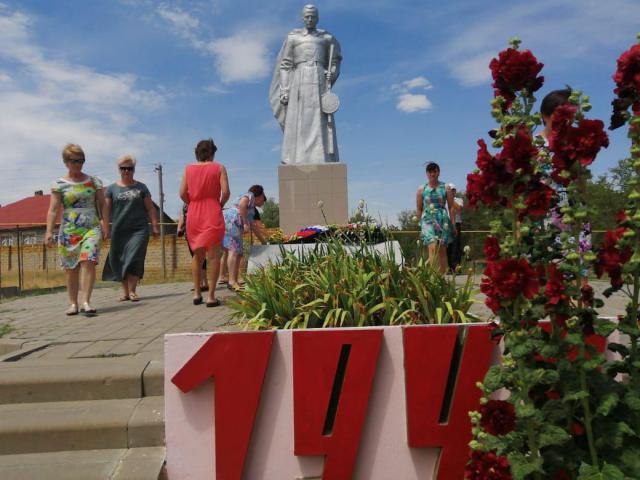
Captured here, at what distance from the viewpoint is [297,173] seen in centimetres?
1083

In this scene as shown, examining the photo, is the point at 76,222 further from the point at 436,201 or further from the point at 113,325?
the point at 436,201

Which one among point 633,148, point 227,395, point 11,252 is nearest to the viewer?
point 633,148

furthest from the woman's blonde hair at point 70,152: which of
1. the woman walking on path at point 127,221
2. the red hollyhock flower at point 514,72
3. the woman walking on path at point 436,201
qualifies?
the red hollyhock flower at point 514,72

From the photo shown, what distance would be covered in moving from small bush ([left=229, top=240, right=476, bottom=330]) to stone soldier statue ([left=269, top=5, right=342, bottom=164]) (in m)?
8.31

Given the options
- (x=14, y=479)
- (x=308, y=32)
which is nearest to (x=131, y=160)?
(x=14, y=479)

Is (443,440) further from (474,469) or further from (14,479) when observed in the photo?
(14,479)

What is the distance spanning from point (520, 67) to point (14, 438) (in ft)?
9.48

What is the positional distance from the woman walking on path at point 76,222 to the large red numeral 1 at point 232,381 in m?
3.54

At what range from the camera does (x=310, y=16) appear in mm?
11289

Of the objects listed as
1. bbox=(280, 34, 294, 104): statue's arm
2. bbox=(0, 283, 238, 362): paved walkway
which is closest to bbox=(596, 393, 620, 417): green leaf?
bbox=(0, 283, 238, 362): paved walkway

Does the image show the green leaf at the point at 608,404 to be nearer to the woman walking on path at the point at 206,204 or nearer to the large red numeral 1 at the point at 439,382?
the large red numeral 1 at the point at 439,382

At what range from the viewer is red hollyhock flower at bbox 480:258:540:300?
5.69ft

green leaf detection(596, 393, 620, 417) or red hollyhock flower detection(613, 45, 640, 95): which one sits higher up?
red hollyhock flower detection(613, 45, 640, 95)

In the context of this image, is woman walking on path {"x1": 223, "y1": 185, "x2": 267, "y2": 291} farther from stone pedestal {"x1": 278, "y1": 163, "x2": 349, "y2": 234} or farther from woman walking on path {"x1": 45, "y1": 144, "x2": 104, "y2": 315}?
stone pedestal {"x1": 278, "y1": 163, "x2": 349, "y2": 234}
